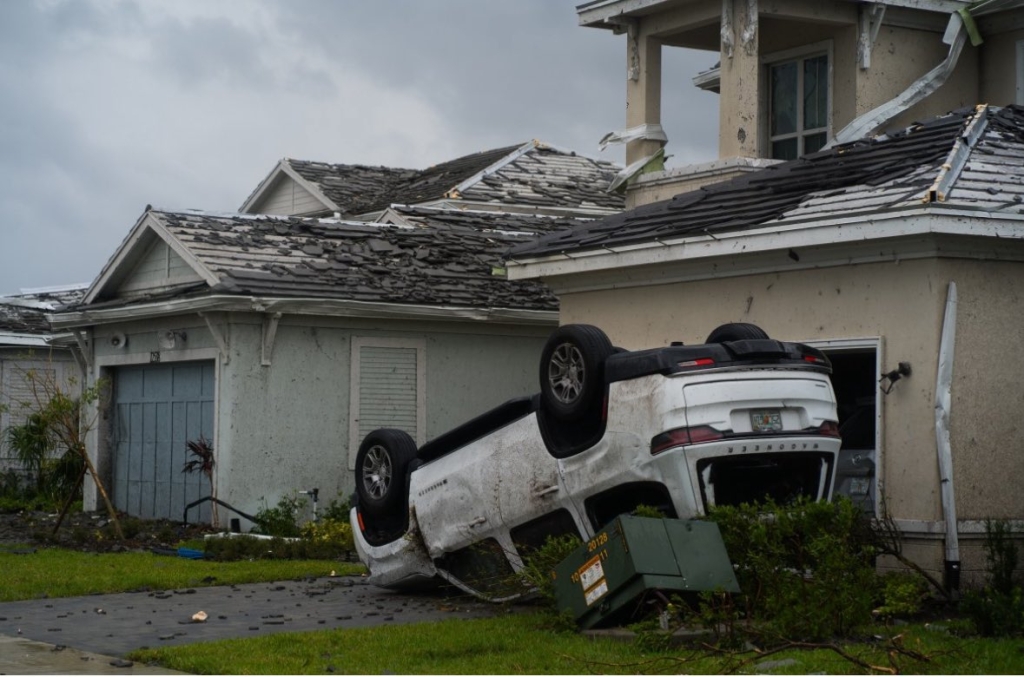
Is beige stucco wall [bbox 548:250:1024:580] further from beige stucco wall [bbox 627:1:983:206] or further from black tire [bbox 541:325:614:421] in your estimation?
beige stucco wall [bbox 627:1:983:206]

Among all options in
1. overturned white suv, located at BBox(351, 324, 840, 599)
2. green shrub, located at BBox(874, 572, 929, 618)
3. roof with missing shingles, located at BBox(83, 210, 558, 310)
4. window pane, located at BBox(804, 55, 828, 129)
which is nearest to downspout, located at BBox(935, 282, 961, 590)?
green shrub, located at BBox(874, 572, 929, 618)

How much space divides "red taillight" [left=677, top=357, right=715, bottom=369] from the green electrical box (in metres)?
1.14

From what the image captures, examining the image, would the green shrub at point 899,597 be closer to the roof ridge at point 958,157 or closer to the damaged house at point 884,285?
the damaged house at point 884,285

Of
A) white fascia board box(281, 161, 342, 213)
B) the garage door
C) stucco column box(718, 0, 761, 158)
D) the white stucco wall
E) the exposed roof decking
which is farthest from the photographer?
white fascia board box(281, 161, 342, 213)

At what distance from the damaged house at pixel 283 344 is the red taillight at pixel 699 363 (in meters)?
8.84

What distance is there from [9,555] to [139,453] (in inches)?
188

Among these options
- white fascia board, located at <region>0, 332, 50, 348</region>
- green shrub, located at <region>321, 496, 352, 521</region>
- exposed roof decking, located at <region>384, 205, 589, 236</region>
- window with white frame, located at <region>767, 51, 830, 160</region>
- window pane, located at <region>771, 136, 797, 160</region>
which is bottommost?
green shrub, located at <region>321, 496, 352, 521</region>

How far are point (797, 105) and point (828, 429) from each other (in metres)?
11.4

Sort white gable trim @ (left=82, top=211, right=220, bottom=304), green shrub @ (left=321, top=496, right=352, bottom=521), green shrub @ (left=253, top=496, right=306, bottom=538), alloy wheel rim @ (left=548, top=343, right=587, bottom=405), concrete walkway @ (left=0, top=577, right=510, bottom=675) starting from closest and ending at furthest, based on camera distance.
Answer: concrete walkway @ (left=0, top=577, right=510, bottom=675), alloy wheel rim @ (left=548, top=343, right=587, bottom=405), green shrub @ (left=253, top=496, right=306, bottom=538), green shrub @ (left=321, top=496, right=352, bottom=521), white gable trim @ (left=82, top=211, right=220, bottom=304)

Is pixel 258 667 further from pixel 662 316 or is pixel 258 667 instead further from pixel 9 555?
pixel 9 555

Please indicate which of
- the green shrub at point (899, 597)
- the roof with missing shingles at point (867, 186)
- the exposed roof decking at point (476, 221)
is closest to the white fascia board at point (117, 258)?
the exposed roof decking at point (476, 221)

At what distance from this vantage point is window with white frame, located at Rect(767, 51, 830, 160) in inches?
810

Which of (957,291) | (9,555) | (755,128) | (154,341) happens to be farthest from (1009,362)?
(154,341)

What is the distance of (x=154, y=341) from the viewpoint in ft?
67.4
